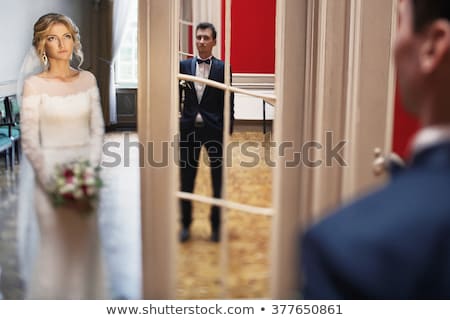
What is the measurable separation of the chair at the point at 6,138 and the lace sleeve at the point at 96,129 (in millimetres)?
208

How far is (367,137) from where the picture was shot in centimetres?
171

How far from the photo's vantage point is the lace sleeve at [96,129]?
1.61 metres

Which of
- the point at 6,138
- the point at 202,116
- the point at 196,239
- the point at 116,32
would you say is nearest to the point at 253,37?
the point at 202,116

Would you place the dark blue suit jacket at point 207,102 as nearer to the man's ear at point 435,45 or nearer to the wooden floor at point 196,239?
the wooden floor at point 196,239

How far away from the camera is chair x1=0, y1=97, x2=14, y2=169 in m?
1.58

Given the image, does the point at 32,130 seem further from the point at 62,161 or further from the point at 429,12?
the point at 429,12

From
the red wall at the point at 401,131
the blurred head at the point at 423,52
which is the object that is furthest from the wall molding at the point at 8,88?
the blurred head at the point at 423,52

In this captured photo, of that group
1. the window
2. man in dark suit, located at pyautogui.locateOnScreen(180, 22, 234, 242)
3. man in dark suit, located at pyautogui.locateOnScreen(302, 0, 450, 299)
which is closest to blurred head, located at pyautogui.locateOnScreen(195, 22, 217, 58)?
man in dark suit, located at pyautogui.locateOnScreen(180, 22, 234, 242)

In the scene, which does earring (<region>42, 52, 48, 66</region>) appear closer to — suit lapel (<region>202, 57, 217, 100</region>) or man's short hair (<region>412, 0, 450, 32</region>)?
suit lapel (<region>202, 57, 217, 100</region>)

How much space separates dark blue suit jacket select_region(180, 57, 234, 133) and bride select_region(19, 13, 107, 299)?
0.24m

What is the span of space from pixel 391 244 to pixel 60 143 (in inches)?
49.2

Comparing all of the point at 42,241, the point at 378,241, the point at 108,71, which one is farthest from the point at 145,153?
the point at 378,241

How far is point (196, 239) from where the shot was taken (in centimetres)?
171
